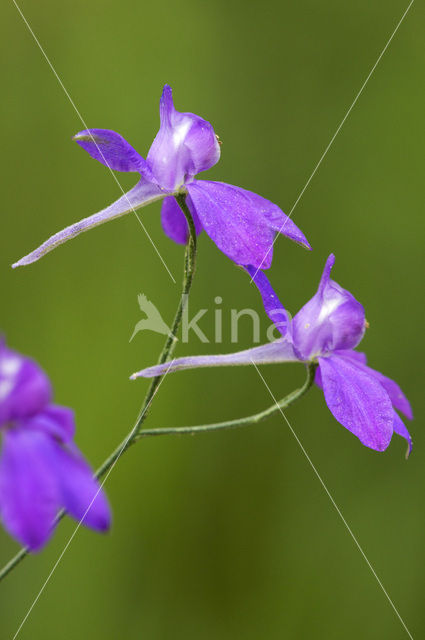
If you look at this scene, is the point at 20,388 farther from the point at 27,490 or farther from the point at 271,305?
the point at 271,305

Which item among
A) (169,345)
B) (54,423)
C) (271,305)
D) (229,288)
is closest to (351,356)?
(271,305)


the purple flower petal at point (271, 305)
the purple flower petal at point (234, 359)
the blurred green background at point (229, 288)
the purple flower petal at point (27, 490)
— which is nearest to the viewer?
the purple flower petal at point (27, 490)

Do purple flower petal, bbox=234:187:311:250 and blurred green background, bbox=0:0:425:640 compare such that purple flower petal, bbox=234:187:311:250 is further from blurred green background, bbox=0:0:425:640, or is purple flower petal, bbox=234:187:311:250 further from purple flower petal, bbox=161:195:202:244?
blurred green background, bbox=0:0:425:640

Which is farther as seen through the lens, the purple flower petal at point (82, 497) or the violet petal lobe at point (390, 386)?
the violet petal lobe at point (390, 386)

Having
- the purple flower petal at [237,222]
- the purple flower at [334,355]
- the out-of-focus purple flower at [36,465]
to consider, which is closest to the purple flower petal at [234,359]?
the purple flower at [334,355]

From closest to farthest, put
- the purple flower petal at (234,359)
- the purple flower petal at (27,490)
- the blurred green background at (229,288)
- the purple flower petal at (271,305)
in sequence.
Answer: the purple flower petal at (27,490)
the purple flower petal at (234,359)
the purple flower petal at (271,305)
the blurred green background at (229,288)

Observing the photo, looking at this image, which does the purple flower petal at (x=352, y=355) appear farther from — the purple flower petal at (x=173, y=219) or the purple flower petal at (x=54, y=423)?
the purple flower petal at (x=54, y=423)

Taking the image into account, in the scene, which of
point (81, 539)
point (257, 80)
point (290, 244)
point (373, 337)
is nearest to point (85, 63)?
point (257, 80)
